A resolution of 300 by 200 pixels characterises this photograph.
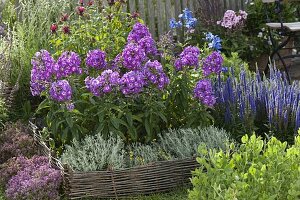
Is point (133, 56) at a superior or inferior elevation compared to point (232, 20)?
superior

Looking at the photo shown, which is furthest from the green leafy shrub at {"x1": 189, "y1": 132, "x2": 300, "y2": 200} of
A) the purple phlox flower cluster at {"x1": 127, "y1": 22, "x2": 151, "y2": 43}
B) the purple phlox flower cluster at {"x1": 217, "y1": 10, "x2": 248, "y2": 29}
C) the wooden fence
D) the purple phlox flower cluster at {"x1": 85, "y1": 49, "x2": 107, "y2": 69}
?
the wooden fence

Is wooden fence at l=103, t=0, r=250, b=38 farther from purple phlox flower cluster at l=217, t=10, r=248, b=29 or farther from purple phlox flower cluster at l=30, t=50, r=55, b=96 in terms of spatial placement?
purple phlox flower cluster at l=30, t=50, r=55, b=96

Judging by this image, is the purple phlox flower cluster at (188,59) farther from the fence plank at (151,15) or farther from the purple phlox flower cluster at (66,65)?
the fence plank at (151,15)

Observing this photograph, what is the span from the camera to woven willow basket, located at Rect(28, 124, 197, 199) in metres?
4.87

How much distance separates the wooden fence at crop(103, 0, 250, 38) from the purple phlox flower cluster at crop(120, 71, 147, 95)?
3867 mm

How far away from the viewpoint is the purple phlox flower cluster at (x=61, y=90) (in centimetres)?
500

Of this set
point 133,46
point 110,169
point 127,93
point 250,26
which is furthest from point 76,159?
point 250,26

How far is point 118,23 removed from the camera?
6.09m

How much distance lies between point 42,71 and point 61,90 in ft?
0.96

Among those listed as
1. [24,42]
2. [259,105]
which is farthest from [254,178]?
[24,42]

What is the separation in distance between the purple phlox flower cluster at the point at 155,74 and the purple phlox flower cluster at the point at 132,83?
3.8 inches

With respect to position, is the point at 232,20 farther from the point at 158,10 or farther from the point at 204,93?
the point at 204,93

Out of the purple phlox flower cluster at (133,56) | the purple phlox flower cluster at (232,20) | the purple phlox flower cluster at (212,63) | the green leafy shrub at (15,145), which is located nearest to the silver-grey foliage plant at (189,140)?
the purple phlox flower cluster at (212,63)

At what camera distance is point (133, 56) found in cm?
511
